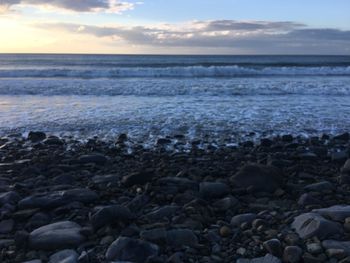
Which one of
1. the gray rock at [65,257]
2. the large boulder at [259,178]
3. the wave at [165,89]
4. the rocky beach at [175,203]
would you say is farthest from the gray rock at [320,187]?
the wave at [165,89]

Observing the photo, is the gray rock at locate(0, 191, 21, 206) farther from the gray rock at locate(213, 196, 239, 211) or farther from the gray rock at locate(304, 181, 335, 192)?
the gray rock at locate(304, 181, 335, 192)

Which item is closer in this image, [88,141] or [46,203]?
[46,203]

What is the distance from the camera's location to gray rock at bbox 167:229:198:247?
4.71 m

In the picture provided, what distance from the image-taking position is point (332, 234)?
479cm

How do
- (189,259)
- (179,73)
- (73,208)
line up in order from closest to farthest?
1. (189,259)
2. (73,208)
3. (179,73)

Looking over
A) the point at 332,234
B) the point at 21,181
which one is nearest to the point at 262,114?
the point at 21,181

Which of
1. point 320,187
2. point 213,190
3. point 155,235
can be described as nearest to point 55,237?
point 155,235

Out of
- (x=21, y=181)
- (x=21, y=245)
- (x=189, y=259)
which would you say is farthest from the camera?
(x=21, y=181)

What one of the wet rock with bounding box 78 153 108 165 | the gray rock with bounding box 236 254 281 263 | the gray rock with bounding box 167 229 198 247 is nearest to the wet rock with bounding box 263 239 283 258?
the gray rock with bounding box 236 254 281 263

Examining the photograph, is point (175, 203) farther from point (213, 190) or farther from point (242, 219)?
point (242, 219)

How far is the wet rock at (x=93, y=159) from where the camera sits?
8.66 m

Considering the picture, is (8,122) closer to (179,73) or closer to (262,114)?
(262,114)

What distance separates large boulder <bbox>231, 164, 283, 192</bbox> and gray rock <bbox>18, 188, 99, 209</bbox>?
214 cm

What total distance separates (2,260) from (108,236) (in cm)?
106
